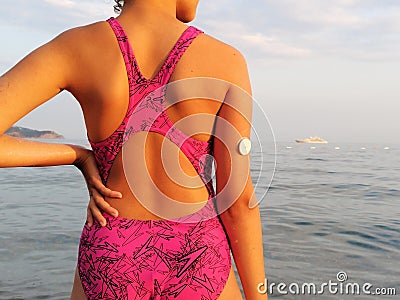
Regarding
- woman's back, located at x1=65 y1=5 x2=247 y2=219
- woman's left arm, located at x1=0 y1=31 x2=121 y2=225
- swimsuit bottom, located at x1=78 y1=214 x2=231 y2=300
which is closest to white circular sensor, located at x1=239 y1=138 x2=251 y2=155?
woman's back, located at x1=65 y1=5 x2=247 y2=219

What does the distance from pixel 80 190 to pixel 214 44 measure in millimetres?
11313

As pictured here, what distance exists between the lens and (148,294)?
1.77m

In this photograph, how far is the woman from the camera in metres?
1.72

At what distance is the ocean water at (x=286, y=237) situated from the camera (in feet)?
18.5

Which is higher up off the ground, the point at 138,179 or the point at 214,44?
the point at 214,44

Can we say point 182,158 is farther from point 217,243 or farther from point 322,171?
point 322,171

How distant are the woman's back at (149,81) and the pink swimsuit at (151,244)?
0.06ft

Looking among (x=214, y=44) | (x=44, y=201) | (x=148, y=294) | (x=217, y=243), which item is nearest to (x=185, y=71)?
(x=214, y=44)

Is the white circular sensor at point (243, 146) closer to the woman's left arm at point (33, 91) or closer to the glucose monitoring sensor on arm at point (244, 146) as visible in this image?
the glucose monitoring sensor on arm at point (244, 146)

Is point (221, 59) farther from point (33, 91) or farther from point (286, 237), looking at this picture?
point (286, 237)

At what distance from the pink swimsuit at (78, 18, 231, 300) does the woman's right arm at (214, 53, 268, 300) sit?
0.10m

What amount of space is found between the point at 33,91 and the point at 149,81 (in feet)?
1.27

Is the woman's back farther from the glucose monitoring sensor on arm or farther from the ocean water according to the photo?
the ocean water

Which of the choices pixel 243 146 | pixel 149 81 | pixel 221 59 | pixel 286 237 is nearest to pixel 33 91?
pixel 149 81
